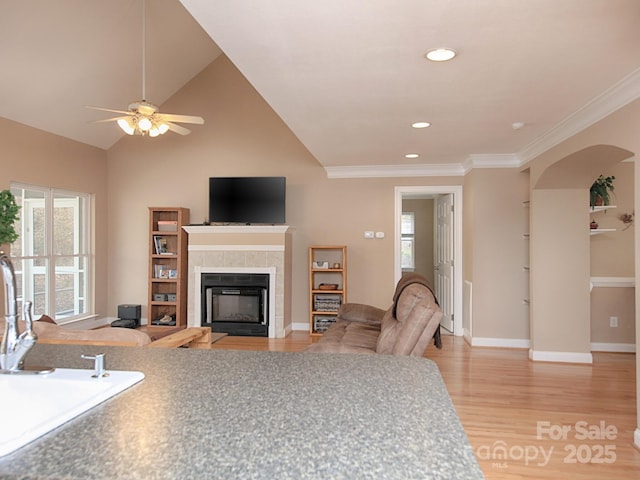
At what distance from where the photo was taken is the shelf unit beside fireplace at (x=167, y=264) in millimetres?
6402

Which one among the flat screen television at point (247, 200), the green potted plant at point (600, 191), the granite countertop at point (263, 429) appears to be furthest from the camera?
the flat screen television at point (247, 200)

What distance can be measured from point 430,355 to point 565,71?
3.28 m

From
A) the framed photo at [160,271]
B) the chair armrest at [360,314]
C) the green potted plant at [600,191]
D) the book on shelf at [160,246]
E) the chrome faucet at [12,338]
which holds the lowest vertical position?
the chair armrest at [360,314]

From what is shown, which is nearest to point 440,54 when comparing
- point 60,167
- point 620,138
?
point 620,138

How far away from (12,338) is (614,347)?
597 centimetres

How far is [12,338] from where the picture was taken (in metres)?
1.14

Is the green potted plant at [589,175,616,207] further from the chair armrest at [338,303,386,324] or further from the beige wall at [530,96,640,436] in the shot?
the chair armrest at [338,303,386,324]

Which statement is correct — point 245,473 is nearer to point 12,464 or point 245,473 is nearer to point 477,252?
point 12,464

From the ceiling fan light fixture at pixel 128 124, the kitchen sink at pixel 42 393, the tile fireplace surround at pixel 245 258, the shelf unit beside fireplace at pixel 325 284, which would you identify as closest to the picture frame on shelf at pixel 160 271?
the tile fireplace surround at pixel 245 258

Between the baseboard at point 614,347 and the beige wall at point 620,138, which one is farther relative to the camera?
the baseboard at point 614,347

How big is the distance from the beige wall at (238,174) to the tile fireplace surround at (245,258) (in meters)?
0.46

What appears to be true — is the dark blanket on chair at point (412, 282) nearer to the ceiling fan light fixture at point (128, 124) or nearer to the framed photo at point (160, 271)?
the ceiling fan light fixture at point (128, 124)

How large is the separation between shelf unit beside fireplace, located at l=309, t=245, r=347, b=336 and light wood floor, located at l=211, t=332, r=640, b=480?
0.92 meters

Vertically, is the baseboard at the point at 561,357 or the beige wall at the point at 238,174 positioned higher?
the beige wall at the point at 238,174
